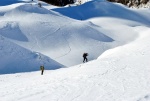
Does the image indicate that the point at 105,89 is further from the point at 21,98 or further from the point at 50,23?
the point at 50,23

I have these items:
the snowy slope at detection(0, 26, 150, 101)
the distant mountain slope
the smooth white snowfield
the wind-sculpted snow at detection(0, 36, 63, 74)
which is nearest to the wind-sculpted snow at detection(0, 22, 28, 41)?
the smooth white snowfield

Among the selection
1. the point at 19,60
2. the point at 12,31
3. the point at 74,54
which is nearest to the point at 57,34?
the point at 12,31

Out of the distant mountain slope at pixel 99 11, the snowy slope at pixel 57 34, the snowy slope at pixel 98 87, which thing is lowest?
the distant mountain slope at pixel 99 11

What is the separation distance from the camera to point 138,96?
488 inches

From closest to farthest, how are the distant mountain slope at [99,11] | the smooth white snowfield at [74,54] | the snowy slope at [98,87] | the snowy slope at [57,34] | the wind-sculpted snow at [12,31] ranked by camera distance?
the snowy slope at [98,87] → the smooth white snowfield at [74,54] → the snowy slope at [57,34] → the wind-sculpted snow at [12,31] → the distant mountain slope at [99,11]

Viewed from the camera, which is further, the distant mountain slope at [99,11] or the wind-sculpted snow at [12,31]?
the distant mountain slope at [99,11]

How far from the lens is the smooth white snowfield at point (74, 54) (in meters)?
14.4

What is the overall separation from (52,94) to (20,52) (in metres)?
17.1

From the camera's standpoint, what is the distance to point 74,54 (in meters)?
32.3

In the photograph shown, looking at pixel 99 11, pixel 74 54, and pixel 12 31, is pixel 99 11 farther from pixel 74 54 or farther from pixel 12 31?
pixel 74 54

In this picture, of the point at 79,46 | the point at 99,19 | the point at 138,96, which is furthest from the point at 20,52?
the point at 99,19

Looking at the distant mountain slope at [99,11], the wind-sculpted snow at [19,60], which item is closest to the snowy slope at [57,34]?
the wind-sculpted snow at [19,60]

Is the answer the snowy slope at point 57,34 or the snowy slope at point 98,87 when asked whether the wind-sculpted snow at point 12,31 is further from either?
the snowy slope at point 98,87

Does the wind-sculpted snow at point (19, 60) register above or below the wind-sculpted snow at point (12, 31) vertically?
below
